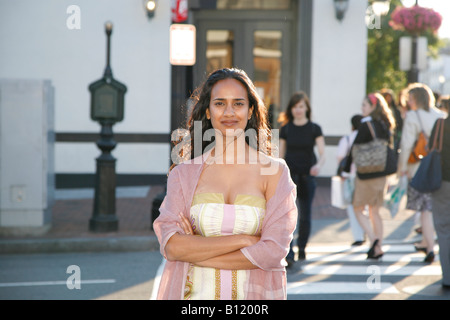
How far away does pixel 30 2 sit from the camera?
14.7m

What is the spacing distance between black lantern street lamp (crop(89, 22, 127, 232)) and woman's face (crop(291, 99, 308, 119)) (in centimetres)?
266

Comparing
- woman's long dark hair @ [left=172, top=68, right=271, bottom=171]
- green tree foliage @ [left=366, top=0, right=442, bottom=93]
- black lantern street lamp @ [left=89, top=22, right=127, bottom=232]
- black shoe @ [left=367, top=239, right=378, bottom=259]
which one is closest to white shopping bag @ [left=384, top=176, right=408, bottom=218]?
black shoe @ [left=367, top=239, right=378, bottom=259]

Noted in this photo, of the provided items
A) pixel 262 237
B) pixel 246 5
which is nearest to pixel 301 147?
pixel 262 237

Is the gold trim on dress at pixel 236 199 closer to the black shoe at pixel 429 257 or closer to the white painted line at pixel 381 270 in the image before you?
the white painted line at pixel 381 270

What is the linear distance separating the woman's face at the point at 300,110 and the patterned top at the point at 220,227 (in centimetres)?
509

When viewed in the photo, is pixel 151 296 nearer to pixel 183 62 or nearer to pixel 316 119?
pixel 183 62

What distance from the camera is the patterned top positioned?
2789mm

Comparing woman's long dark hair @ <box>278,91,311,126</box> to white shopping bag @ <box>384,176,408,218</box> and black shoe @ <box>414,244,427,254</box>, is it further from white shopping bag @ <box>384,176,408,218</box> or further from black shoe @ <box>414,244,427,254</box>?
black shoe @ <box>414,244,427,254</box>

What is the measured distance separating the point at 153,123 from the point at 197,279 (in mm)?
12354

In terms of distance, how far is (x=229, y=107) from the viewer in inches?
115

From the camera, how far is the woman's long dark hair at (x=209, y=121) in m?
2.99

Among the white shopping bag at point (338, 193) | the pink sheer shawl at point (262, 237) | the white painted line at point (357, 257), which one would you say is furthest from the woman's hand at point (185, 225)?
the white shopping bag at point (338, 193)

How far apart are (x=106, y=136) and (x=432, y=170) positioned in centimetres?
480
